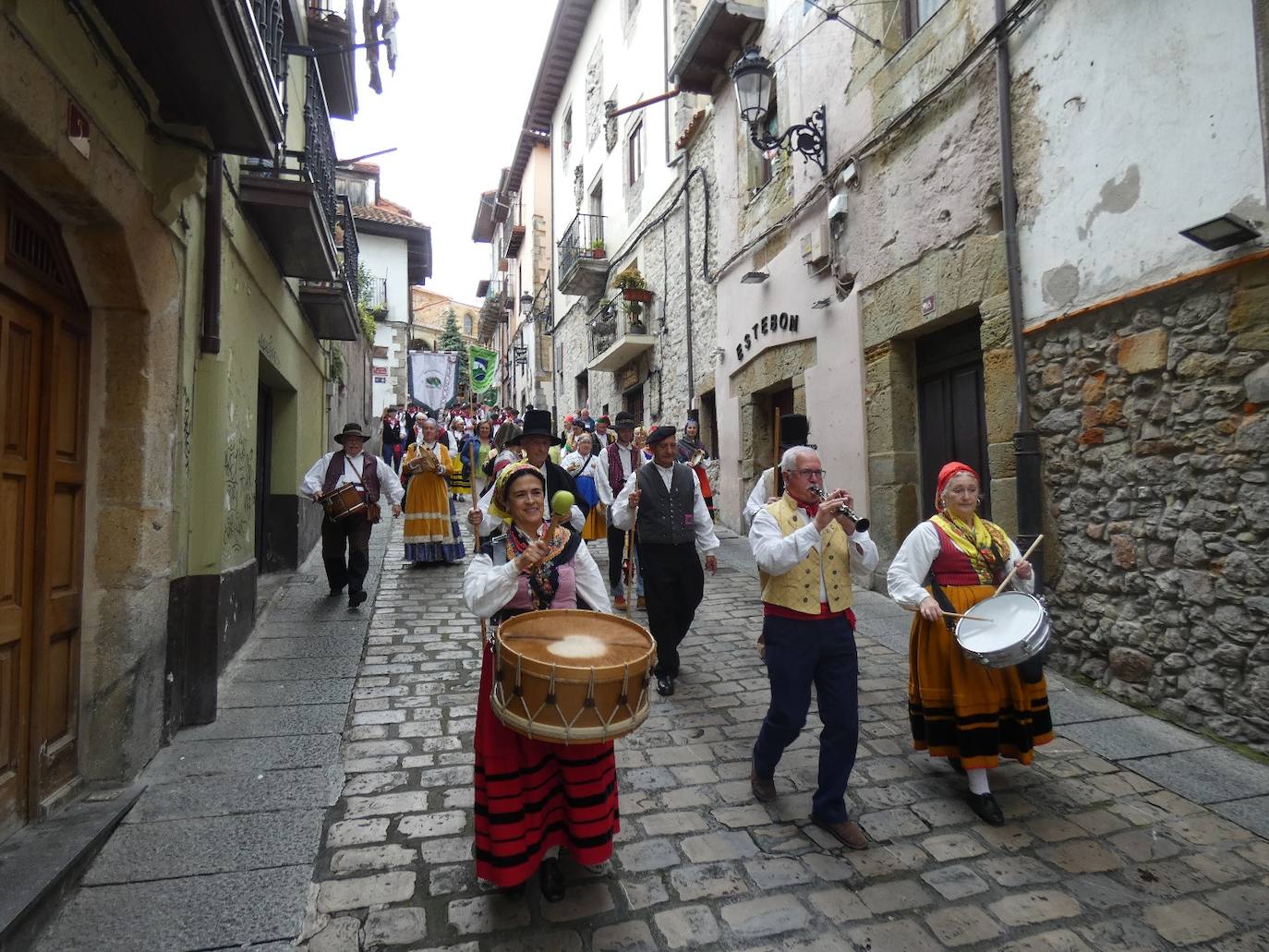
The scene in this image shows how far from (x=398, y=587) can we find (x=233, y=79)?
5443mm

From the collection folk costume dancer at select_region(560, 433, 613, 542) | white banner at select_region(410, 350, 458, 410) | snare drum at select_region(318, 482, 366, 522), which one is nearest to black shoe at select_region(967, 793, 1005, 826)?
folk costume dancer at select_region(560, 433, 613, 542)

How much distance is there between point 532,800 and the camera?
262 cm

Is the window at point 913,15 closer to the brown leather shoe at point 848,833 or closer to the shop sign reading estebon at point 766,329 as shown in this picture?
the shop sign reading estebon at point 766,329

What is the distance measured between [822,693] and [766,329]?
7187 mm

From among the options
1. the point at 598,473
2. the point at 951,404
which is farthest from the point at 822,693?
the point at 598,473

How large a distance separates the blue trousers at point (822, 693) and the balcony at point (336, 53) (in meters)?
6.43

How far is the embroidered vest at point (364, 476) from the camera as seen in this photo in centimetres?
672

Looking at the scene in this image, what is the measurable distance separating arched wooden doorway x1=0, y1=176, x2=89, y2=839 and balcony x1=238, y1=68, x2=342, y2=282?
2388 millimetres

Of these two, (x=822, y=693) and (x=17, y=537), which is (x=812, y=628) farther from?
(x=17, y=537)

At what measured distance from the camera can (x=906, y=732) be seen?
4195mm

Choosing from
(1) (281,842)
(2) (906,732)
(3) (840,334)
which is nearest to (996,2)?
(3) (840,334)

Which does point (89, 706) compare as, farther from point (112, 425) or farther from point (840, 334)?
point (840, 334)

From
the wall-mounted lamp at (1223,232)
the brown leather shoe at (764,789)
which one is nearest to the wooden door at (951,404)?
the wall-mounted lamp at (1223,232)

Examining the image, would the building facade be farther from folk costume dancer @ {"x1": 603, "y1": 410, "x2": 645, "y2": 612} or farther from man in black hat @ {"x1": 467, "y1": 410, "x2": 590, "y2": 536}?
folk costume dancer @ {"x1": 603, "y1": 410, "x2": 645, "y2": 612}
